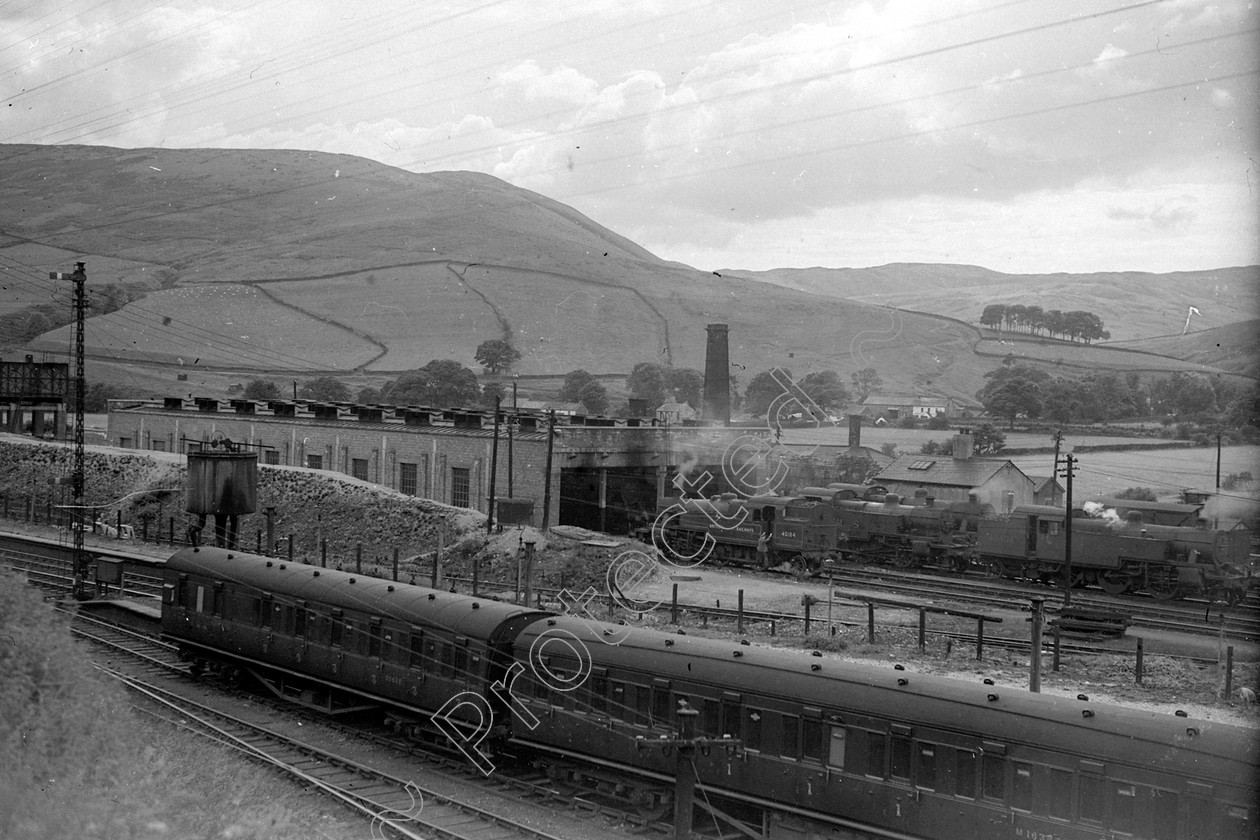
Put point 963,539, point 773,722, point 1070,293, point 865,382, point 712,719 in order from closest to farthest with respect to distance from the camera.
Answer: point 773,722 < point 712,719 < point 963,539 < point 865,382 < point 1070,293

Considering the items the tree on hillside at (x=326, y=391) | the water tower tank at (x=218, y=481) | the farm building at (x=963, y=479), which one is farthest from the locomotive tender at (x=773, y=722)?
the tree on hillside at (x=326, y=391)

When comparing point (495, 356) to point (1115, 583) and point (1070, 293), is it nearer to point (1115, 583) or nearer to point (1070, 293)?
point (1070, 293)

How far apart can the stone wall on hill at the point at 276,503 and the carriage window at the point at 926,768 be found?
27912 millimetres

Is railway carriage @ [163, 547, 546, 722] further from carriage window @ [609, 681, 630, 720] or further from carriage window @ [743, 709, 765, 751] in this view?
carriage window @ [743, 709, 765, 751]

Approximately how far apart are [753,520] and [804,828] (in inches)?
1015

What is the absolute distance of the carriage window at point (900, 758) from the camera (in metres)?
13.0

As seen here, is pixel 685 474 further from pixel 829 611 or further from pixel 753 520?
pixel 829 611

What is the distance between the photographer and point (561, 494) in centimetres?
4622

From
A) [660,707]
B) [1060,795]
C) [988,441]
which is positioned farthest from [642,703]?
[988,441]

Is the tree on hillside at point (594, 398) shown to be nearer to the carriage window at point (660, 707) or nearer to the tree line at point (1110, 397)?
the tree line at point (1110, 397)

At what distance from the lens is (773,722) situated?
→ 14.2 m

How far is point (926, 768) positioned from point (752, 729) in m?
2.67

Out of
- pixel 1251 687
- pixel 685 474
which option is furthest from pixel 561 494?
pixel 1251 687

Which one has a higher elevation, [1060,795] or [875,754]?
[1060,795]
